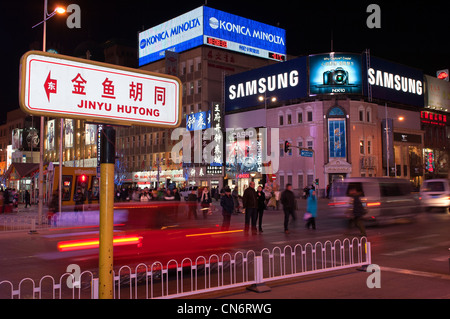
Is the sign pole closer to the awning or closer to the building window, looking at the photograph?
the awning

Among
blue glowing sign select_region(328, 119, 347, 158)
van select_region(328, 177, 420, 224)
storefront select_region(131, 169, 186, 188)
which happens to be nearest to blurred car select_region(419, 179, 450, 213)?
van select_region(328, 177, 420, 224)

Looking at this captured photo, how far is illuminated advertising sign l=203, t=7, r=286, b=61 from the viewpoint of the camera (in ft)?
211

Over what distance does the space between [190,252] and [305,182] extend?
43937 millimetres

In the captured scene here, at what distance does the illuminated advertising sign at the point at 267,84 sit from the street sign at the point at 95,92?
49.0m

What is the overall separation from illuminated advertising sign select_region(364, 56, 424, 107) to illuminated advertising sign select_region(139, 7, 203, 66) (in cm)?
2561

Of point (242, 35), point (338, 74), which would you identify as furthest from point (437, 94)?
point (242, 35)

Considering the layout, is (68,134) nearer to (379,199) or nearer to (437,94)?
(437,94)

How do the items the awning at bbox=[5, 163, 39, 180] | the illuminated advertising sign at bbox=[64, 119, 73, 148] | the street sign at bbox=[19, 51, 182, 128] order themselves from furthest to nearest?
the illuminated advertising sign at bbox=[64, 119, 73, 148]
the awning at bbox=[5, 163, 39, 180]
the street sign at bbox=[19, 51, 182, 128]

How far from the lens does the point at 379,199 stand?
59.2ft

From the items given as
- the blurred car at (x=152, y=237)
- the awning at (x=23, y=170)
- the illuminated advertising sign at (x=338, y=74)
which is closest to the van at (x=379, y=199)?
the blurred car at (x=152, y=237)

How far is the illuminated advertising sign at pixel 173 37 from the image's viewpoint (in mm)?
64438

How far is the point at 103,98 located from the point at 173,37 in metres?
68.8

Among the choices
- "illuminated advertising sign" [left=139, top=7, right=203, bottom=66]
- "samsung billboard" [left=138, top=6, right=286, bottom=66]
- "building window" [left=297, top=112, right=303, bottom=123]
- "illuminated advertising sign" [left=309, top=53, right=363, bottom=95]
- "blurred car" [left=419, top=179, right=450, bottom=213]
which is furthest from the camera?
"illuminated advertising sign" [left=139, top=7, right=203, bottom=66]

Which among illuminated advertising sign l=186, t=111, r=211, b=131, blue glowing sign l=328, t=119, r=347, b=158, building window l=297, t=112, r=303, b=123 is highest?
illuminated advertising sign l=186, t=111, r=211, b=131
